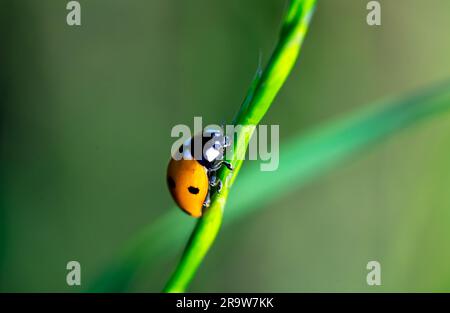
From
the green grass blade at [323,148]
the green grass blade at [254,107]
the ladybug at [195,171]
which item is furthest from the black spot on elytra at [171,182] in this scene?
the green grass blade at [254,107]

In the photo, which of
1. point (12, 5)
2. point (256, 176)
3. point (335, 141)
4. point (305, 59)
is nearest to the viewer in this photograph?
point (335, 141)

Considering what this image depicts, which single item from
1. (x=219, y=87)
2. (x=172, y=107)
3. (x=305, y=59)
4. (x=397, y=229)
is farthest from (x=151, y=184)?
(x=397, y=229)

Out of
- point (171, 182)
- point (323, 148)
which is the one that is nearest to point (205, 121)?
point (171, 182)

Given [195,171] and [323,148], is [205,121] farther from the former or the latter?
[323,148]
